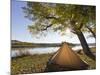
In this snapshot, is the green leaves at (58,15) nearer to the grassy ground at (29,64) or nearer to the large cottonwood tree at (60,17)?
the large cottonwood tree at (60,17)

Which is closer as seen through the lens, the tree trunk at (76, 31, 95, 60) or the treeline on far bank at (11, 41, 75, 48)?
the treeline on far bank at (11, 41, 75, 48)

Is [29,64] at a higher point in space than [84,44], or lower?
lower

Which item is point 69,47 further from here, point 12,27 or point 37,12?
point 12,27

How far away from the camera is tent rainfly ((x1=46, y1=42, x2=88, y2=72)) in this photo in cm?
242

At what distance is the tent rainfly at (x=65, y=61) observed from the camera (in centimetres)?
242

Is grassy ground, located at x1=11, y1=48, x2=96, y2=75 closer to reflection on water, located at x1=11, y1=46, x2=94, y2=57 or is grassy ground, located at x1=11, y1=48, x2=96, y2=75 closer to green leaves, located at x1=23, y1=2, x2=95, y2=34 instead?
reflection on water, located at x1=11, y1=46, x2=94, y2=57

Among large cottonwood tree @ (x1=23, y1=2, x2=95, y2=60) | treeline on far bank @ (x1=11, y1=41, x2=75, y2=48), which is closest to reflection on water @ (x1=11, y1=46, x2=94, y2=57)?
treeline on far bank @ (x1=11, y1=41, x2=75, y2=48)

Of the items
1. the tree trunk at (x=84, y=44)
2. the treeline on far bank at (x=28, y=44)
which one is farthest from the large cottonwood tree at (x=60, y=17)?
the treeline on far bank at (x=28, y=44)

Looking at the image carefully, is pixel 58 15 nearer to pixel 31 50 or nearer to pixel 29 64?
pixel 31 50

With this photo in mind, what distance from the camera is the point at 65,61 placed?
8.12 feet

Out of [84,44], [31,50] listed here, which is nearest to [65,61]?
[84,44]

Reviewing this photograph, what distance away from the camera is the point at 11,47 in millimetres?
2252

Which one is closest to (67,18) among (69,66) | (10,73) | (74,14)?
(74,14)

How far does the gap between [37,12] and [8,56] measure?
598mm
